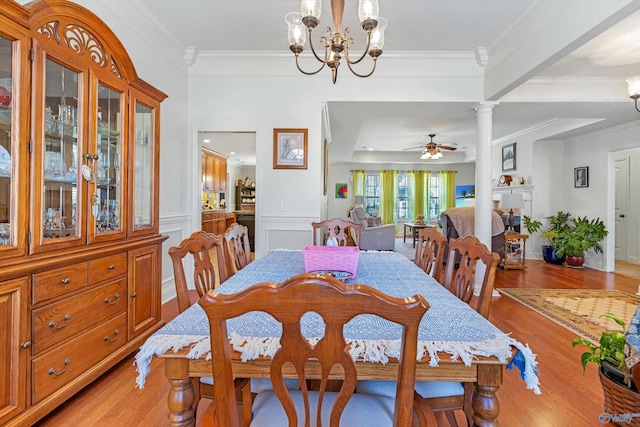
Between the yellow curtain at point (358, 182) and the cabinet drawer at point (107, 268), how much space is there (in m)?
8.95

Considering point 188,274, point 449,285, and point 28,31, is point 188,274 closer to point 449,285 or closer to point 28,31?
point 28,31

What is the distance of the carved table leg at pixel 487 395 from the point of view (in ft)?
2.98

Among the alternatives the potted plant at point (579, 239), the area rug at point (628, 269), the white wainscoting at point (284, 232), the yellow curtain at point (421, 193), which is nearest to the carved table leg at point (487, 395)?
the white wainscoting at point (284, 232)

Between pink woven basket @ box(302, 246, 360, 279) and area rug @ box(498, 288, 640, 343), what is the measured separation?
2.33 meters

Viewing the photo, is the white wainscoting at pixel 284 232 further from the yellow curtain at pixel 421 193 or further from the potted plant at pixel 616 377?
the yellow curtain at pixel 421 193

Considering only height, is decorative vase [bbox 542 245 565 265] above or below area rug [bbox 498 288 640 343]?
above

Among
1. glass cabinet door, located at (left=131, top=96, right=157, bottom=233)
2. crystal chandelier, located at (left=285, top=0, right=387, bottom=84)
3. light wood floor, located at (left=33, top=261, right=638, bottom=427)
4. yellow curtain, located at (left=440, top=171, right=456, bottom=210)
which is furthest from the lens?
yellow curtain, located at (left=440, top=171, right=456, bottom=210)

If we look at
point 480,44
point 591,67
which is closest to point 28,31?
point 480,44

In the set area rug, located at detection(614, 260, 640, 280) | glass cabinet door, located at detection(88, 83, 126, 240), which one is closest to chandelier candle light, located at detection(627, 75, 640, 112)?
area rug, located at detection(614, 260, 640, 280)

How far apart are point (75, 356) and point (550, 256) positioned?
6834 millimetres

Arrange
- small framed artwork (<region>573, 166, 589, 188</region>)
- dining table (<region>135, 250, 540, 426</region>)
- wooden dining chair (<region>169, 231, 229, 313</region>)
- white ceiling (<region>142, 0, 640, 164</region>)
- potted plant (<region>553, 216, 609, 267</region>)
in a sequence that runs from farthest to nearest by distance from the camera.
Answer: small framed artwork (<region>573, 166, 589, 188</region>), potted plant (<region>553, 216, 609, 267</region>), white ceiling (<region>142, 0, 640, 164</region>), wooden dining chair (<region>169, 231, 229, 313</region>), dining table (<region>135, 250, 540, 426</region>)

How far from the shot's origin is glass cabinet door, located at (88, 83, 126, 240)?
76.7 inches

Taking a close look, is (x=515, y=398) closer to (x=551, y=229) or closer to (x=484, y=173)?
(x=484, y=173)

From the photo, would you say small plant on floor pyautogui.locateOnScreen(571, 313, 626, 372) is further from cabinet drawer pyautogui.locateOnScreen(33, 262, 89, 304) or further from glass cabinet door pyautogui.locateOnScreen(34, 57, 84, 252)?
glass cabinet door pyautogui.locateOnScreen(34, 57, 84, 252)
